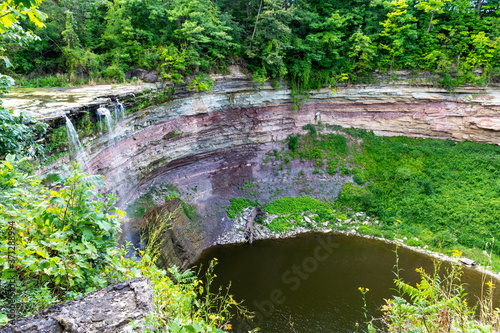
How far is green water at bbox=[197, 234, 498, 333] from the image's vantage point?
9.29 meters

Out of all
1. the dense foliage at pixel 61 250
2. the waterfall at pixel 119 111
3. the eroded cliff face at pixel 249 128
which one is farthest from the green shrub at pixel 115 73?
the dense foliage at pixel 61 250

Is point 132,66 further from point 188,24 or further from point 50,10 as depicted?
point 50,10

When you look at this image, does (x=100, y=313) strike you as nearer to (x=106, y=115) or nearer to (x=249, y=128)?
(x=106, y=115)

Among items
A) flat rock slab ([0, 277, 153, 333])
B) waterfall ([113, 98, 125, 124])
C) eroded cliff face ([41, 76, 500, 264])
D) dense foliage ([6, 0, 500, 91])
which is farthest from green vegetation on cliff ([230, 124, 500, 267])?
flat rock slab ([0, 277, 153, 333])

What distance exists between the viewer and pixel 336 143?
703 inches

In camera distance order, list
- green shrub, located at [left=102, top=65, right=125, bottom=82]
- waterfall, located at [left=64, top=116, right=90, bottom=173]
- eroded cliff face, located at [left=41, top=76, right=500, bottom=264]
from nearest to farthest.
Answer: waterfall, located at [left=64, top=116, right=90, bottom=173] < green shrub, located at [left=102, top=65, right=125, bottom=82] < eroded cliff face, located at [left=41, top=76, right=500, bottom=264]

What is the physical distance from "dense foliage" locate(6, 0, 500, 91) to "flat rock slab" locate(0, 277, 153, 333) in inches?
440

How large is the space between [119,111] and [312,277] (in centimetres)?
1023

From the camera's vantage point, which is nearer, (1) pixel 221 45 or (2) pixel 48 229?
(2) pixel 48 229

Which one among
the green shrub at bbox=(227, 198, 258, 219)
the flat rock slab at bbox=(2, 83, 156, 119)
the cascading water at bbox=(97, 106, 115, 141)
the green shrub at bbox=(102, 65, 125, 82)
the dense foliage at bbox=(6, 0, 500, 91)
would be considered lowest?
the green shrub at bbox=(227, 198, 258, 219)

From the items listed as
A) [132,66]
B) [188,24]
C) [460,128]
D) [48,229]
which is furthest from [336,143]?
[48,229]

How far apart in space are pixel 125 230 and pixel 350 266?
9.74 metres

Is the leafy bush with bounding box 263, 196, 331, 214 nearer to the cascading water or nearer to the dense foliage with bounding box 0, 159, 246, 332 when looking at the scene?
the cascading water

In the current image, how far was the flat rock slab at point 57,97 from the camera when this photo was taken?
8.44 meters
